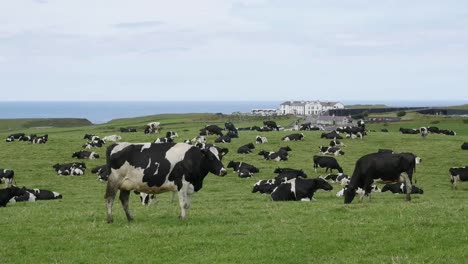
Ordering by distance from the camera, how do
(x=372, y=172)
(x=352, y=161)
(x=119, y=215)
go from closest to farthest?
(x=119, y=215), (x=372, y=172), (x=352, y=161)

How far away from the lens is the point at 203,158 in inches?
720

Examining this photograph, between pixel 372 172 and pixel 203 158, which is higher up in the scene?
pixel 203 158

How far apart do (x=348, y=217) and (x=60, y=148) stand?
42948 millimetres

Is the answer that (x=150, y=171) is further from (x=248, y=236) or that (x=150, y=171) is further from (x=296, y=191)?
(x=296, y=191)

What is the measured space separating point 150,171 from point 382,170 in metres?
13.1

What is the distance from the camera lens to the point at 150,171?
1725 cm

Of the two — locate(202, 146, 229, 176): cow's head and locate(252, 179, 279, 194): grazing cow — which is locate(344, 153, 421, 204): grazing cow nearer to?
locate(252, 179, 279, 194): grazing cow

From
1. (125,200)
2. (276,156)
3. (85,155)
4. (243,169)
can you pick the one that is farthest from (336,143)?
(125,200)

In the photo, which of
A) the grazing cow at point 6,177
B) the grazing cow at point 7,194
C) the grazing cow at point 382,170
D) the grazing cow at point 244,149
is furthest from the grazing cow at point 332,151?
the grazing cow at point 7,194

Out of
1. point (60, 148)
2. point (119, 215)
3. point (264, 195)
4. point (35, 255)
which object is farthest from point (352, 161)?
point (35, 255)

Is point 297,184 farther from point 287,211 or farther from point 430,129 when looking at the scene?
point 430,129

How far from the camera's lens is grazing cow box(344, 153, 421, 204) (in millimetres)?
25625

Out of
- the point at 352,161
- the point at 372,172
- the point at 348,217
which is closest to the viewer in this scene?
the point at 348,217

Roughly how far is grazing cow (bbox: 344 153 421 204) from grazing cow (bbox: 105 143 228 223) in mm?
11167
